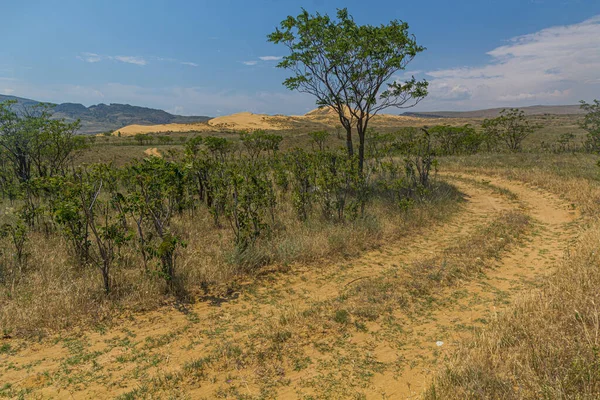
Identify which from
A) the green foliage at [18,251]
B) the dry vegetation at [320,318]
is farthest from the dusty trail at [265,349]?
the green foliage at [18,251]

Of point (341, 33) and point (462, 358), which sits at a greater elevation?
point (341, 33)

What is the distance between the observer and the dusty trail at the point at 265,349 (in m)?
3.33

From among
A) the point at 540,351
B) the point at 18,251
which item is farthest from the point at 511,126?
the point at 18,251

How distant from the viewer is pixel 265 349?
3.89 meters

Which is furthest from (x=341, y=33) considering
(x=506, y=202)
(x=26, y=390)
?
(x=26, y=390)

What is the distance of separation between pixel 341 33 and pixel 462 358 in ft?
37.2

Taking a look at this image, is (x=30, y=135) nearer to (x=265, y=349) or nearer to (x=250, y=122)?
(x=265, y=349)

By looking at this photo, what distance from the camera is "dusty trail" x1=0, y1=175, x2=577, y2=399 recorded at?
10.9 ft

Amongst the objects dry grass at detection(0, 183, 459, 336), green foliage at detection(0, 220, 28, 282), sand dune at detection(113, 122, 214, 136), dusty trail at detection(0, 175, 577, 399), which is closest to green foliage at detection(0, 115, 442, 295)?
green foliage at detection(0, 220, 28, 282)

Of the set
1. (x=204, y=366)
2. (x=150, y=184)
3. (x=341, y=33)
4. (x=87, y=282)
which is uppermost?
(x=341, y=33)

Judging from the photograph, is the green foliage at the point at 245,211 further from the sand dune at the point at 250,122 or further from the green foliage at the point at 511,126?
the sand dune at the point at 250,122

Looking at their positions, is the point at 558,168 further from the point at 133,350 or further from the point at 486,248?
the point at 133,350

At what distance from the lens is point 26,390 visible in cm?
330

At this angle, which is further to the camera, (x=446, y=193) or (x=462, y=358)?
(x=446, y=193)
